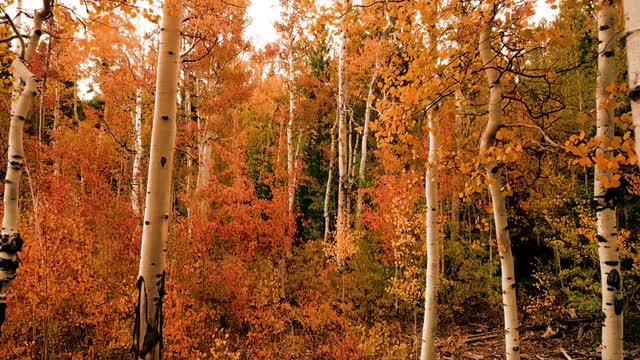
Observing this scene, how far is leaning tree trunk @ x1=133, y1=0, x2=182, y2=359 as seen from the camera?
2.78 m

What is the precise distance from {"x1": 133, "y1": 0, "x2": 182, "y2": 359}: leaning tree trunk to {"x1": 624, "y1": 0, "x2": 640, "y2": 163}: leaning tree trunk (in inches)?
113

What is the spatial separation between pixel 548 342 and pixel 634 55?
1093 cm

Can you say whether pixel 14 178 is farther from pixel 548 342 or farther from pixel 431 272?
pixel 548 342

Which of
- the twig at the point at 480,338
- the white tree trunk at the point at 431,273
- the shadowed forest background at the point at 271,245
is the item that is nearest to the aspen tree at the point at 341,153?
the shadowed forest background at the point at 271,245

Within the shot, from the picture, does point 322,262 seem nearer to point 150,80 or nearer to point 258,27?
point 150,80

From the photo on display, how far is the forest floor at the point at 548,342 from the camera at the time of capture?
8.87 metres

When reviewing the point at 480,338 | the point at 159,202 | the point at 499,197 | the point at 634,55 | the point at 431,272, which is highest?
the point at 634,55

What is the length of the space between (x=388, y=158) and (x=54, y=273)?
1040cm

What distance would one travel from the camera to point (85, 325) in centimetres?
763

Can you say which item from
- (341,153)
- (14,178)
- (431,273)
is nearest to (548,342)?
(431,273)

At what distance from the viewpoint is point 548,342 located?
9820mm

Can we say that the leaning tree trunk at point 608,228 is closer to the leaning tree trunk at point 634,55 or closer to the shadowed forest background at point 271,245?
the leaning tree trunk at point 634,55

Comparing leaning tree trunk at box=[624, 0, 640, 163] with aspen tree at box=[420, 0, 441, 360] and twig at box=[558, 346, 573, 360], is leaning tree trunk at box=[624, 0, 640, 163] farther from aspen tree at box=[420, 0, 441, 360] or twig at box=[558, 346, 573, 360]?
twig at box=[558, 346, 573, 360]

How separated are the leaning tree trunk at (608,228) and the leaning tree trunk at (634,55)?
251 cm
